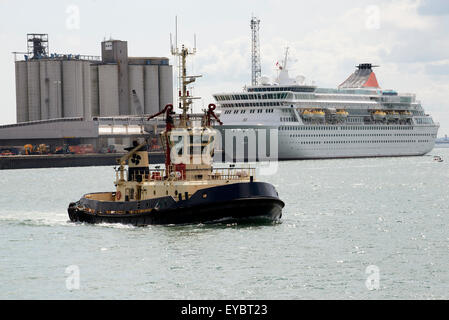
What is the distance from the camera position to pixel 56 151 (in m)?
134

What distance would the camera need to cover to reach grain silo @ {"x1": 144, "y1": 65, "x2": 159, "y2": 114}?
168 m

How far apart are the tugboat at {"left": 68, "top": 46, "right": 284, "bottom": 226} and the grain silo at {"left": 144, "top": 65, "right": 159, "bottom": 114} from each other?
127 m

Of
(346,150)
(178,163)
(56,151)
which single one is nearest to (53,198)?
(178,163)

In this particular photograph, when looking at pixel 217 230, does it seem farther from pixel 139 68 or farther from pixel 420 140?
pixel 139 68

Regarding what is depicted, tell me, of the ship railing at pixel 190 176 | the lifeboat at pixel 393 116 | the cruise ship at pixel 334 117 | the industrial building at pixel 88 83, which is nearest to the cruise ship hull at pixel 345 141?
the cruise ship at pixel 334 117

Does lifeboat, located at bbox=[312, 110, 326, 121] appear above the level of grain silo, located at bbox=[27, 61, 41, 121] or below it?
below

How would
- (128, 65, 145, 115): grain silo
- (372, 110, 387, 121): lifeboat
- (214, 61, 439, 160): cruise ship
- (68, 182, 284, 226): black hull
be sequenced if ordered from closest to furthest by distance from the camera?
(68, 182, 284, 226): black hull
(214, 61, 439, 160): cruise ship
(372, 110, 387, 121): lifeboat
(128, 65, 145, 115): grain silo

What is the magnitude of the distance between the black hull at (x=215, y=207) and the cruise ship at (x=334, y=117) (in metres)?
84.6

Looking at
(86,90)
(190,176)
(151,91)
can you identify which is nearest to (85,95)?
(86,90)

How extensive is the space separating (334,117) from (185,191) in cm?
10177

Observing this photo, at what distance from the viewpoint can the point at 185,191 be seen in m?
38.3

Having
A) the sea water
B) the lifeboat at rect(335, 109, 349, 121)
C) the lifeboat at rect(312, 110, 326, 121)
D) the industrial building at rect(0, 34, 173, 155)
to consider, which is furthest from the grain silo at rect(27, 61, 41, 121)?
the sea water

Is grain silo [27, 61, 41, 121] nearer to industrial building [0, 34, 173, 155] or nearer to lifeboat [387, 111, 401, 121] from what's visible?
industrial building [0, 34, 173, 155]

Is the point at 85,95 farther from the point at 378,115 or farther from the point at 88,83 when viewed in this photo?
the point at 378,115
